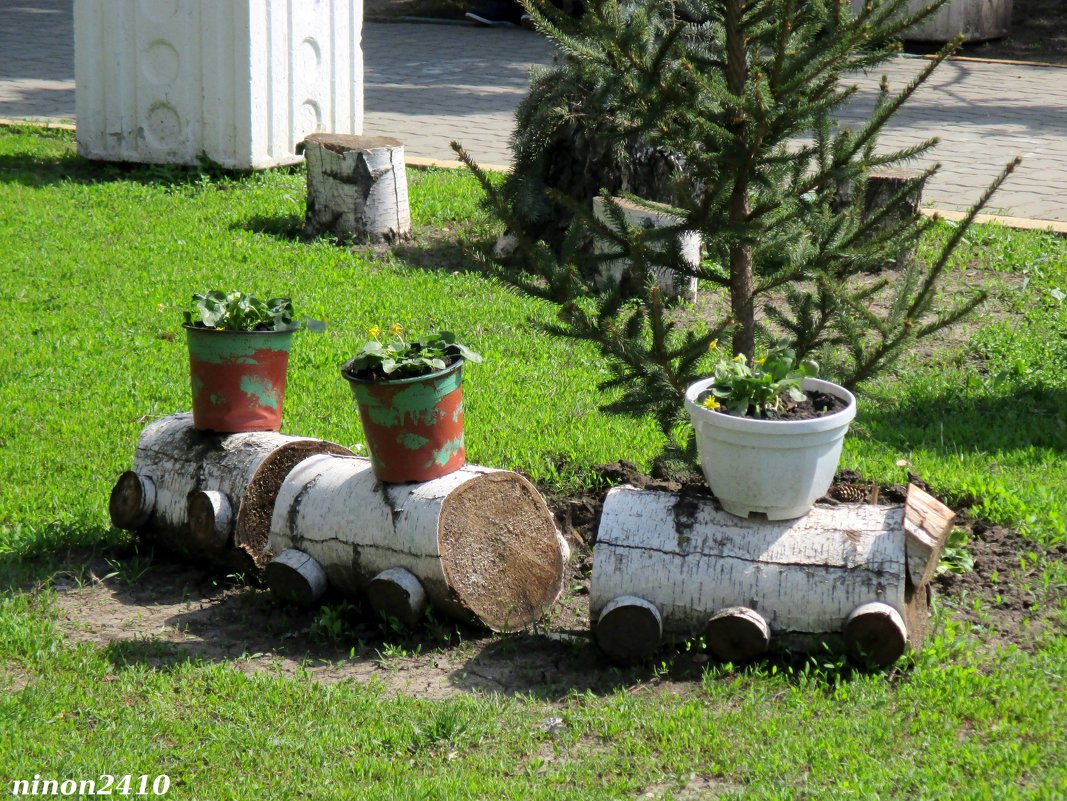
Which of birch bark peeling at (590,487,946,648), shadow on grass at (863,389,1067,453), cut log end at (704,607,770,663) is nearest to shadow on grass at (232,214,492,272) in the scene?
shadow on grass at (863,389,1067,453)

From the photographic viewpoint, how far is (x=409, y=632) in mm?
4098

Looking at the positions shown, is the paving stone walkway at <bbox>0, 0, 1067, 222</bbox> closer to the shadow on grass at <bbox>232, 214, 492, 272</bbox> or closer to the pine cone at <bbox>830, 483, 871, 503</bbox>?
the shadow on grass at <bbox>232, 214, 492, 272</bbox>

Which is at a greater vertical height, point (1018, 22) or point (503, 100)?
point (1018, 22)

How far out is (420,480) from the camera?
410 cm

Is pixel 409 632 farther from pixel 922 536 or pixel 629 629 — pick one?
pixel 922 536

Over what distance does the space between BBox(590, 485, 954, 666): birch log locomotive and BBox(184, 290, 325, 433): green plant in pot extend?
1.40m

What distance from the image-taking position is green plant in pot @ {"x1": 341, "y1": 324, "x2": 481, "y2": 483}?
13.1 ft

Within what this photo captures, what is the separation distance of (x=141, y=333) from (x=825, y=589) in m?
4.43

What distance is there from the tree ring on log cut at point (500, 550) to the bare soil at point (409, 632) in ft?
0.31

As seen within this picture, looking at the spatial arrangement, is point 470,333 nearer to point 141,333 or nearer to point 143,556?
point 141,333

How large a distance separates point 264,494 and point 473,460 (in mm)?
1028

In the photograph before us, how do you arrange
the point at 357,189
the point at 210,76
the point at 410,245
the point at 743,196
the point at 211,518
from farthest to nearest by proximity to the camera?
the point at 210,76 → the point at 410,245 → the point at 357,189 → the point at 211,518 → the point at 743,196

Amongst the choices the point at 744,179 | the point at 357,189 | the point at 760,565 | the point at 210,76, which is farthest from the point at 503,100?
the point at 760,565

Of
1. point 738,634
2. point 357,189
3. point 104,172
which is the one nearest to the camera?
point 738,634
